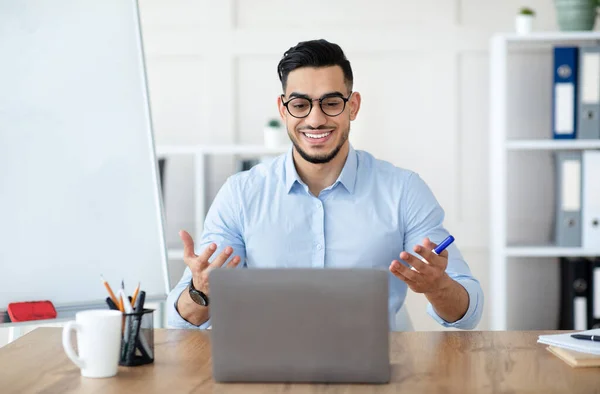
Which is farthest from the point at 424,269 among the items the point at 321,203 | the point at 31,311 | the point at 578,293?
the point at 578,293

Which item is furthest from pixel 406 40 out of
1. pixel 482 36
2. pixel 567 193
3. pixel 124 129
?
pixel 124 129

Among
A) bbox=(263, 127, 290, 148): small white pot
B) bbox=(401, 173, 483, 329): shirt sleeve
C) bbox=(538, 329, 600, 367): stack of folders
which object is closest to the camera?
bbox=(538, 329, 600, 367): stack of folders

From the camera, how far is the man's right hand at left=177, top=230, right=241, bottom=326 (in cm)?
A: 151

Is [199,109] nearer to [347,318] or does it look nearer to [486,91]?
[486,91]

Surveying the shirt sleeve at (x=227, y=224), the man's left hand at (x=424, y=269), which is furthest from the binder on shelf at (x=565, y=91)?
the man's left hand at (x=424, y=269)

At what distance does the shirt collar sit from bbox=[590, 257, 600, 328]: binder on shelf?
1.44m

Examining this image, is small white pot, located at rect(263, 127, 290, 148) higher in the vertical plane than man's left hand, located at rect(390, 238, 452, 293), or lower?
higher

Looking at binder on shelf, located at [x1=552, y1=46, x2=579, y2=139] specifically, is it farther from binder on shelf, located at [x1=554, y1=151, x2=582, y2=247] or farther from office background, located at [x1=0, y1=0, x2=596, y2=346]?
office background, located at [x1=0, y1=0, x2=596, y2=346]

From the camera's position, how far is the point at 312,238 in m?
2.02

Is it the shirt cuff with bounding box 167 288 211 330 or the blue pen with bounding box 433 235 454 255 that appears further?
the shirt cuff with bounding box 167 288 211 330

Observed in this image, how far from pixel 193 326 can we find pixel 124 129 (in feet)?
2.27

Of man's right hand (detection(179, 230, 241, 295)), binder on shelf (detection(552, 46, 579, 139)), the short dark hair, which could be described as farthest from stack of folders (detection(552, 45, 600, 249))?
man's right hand (detection(179, 230, 241, 295))

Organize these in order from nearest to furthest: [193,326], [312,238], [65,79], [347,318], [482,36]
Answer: [347,318] → [193,326] → [312,238] → [65,79] → [482,36]

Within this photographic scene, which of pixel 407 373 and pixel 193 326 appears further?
pixel 193 326
